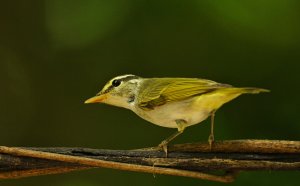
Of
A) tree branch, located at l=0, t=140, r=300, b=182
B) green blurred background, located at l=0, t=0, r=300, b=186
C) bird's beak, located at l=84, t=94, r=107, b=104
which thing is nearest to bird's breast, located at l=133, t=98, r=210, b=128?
bird's beak, located at l=84, t=94, r=107, b=104

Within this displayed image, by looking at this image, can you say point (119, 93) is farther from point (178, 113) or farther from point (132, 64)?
point (132, 64)

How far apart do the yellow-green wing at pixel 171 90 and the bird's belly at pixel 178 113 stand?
3cm

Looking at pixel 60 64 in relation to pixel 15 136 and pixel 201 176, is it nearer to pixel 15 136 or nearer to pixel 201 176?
pixel 15 136

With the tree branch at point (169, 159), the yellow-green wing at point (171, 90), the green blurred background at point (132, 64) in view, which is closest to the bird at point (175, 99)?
the yellow-green wing at point (171, 90)

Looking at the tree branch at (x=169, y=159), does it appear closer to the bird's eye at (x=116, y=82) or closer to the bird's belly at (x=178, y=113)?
the bird's belly at (x=178, y=113)

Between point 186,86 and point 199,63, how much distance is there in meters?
1.01

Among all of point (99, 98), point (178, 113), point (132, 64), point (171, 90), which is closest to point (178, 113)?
point (178, 113)

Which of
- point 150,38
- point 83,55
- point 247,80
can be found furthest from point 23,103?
point 247,80

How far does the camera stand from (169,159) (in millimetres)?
1928

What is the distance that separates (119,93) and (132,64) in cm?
79

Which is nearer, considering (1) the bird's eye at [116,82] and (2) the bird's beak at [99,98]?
(2) the bird's beak at [99,98]

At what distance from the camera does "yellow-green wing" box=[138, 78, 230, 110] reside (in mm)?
2469

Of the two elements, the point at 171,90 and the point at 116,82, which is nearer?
the point at 171,90

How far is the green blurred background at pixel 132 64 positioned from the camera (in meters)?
3.25
